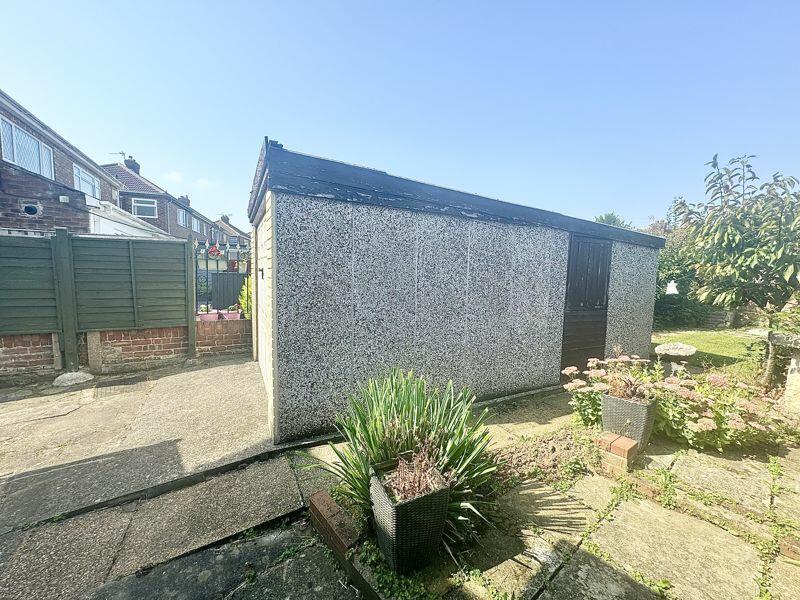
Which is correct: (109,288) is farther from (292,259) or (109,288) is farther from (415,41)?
(415,41)

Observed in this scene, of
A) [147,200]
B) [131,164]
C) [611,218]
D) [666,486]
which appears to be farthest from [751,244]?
[131,164]

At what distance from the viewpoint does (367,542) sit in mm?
2084

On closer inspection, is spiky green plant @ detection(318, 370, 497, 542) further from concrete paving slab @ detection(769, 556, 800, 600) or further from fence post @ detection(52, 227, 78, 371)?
fence post @ detection(52, 227, 78, 371)

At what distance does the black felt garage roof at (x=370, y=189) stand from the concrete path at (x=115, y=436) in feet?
9.31

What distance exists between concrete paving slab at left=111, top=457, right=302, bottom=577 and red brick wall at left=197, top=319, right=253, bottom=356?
179 inches

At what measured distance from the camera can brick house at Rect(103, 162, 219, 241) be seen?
73.5ft

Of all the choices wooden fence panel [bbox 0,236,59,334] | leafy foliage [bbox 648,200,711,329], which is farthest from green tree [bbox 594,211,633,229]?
wooden fence panel [bbox 0,236,59,334]

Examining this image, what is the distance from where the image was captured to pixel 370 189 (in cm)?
366

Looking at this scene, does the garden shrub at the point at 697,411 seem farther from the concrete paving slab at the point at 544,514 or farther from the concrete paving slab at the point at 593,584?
the concrete paving slab at the point at 593,584

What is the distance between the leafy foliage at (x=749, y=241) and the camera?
4867mm

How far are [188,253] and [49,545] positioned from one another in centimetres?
521

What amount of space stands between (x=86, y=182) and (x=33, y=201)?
11728 millimetres

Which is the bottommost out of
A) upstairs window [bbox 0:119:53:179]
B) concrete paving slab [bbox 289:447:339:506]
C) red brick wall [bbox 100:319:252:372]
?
concrete paving slab [bbox 289:447:339:506]

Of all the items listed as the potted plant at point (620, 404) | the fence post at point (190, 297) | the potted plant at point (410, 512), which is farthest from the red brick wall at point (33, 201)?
the potted plant at point (620, 404)
